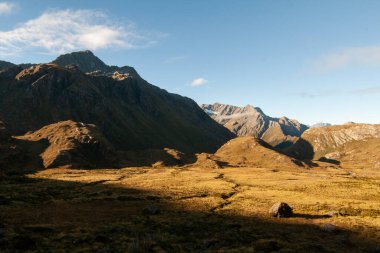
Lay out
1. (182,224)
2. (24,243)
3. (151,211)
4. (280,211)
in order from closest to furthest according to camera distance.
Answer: (24,243) < (182,224) < (280,211) < (151,211)

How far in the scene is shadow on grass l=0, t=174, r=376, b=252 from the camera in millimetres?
37438

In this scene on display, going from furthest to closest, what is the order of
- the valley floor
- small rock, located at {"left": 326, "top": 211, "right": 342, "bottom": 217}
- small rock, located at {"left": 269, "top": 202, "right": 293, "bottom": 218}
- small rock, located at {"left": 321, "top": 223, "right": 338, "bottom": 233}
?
small rock, located at {"left": 326, "top": 211, "right": 342, "bottom": 217} < small rock, located at {"left": 269, "top": 202, "right": 293, "bottom": 218} < small rock, located at {"left": 321, "top": 223, "right": 338, "bottom": 233} < the valley floor

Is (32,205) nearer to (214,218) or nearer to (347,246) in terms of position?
(214,218)

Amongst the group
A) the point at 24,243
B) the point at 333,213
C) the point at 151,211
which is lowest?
the point at 151,211

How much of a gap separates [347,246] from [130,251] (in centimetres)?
2636

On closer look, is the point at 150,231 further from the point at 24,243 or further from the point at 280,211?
the point at 280,211

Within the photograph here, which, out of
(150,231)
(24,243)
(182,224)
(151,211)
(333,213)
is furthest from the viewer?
(333,213)

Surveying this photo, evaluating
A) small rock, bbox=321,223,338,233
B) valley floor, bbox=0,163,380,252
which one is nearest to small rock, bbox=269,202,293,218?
valley floor, bbox=0,163,380,252

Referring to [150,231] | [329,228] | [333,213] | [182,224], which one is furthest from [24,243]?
[333,213]

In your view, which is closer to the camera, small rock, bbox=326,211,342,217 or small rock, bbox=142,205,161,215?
small rock, bbox=142,205,161,215

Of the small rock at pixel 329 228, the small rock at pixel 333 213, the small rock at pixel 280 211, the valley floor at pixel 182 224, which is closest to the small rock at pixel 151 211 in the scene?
the valley floor at pixel 182 224

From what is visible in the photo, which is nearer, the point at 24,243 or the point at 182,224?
the point at 24,243

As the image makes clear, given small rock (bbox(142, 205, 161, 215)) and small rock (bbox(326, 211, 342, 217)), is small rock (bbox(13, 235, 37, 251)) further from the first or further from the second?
small rock (bbox(326, 211, 342, 217))

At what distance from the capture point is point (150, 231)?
153ft
